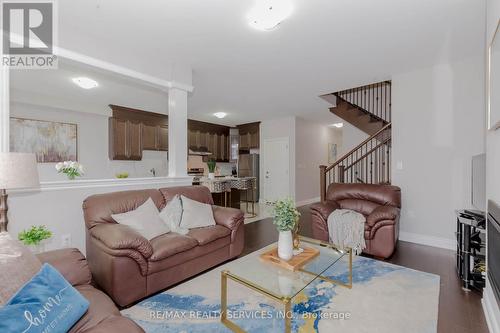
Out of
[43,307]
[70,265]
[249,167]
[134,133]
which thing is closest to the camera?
[43,307]

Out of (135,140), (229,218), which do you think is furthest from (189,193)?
(135,140)

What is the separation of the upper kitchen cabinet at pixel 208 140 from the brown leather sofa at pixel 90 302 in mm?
5683

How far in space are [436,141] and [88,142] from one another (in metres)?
6.49

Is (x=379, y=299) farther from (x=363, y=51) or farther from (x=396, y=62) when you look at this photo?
(x=396, y=62)

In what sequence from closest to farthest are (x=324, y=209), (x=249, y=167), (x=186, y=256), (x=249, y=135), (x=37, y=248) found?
(x=37, y=248) < (x=186, y=256) < (x=324, y=209) < (x=249, y=167) < (x=249, y=135)

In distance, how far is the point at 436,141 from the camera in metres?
3.55

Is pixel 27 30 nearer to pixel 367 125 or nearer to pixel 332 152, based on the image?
pixel 367 125

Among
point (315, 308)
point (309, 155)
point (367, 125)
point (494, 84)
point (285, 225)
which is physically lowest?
point (315, 308)

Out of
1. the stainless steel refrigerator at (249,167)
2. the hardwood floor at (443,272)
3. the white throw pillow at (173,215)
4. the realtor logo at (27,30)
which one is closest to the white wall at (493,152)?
the hardwood floor at (443,272)

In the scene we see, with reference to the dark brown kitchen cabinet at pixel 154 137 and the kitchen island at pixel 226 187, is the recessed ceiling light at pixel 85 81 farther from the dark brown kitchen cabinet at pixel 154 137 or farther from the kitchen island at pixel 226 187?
the kitchen island at pixel 226 187

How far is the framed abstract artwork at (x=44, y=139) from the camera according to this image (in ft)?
14.6

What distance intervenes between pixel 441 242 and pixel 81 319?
424 cm

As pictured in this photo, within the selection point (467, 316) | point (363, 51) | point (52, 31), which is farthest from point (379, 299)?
point (52, 31)

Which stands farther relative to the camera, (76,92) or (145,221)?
(76,92)
